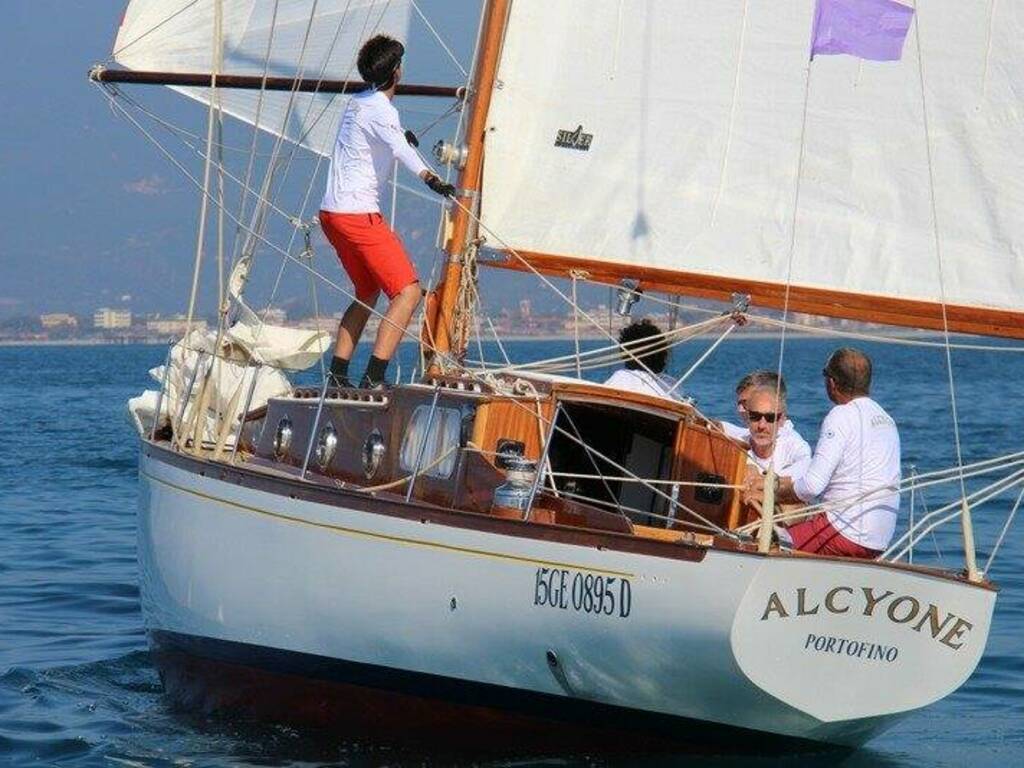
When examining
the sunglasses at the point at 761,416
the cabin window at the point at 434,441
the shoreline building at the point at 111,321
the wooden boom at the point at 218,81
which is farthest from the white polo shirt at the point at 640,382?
the shoreline building at the point at 111,321

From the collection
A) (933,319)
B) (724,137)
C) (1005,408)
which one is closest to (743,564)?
(933,319)

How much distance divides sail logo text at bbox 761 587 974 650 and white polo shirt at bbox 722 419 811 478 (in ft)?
5.17

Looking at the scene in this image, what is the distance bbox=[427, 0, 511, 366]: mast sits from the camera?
33.4ft

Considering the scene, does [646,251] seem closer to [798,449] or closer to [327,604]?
[798,449]

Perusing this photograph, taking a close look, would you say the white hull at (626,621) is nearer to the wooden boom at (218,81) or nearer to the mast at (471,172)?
the mast at (471,172)

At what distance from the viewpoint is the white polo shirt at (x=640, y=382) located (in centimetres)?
953

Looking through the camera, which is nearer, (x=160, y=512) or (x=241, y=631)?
(x=241, y=631)

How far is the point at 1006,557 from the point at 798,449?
6.91 m

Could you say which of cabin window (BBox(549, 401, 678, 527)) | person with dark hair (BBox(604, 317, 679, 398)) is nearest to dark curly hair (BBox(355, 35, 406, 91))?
person with dark hair (BBox(604, 317, 679, 398))

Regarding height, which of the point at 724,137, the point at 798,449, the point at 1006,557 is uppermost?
the point at 724,137

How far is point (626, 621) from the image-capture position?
26.5 ft

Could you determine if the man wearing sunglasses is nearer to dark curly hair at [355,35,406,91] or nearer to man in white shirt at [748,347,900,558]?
man in white shirt at [748,347,900,558]

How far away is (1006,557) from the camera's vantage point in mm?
16203

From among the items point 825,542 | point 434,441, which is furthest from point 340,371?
point 825,542
